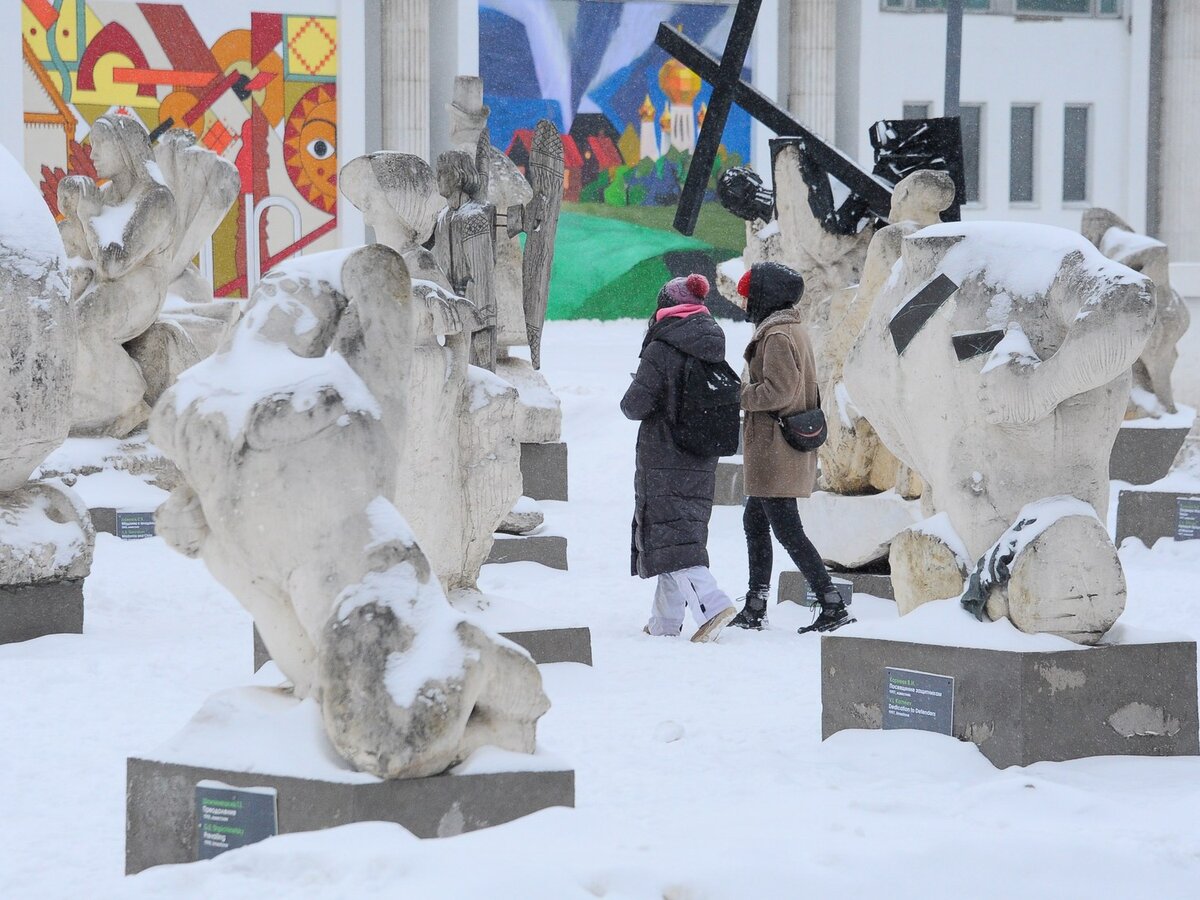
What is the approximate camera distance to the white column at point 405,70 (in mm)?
18406

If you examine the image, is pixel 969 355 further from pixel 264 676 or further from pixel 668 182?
pixel 668 182

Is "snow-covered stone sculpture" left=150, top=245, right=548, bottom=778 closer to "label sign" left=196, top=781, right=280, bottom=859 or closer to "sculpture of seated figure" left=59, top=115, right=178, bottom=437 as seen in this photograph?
"label sign" left=196, top=781, right=280, bottom=859

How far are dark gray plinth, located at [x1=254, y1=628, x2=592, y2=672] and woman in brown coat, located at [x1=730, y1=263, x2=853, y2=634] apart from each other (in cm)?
124

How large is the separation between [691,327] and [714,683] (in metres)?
1.65

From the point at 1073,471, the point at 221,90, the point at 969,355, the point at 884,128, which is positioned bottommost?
the point at 1073,471

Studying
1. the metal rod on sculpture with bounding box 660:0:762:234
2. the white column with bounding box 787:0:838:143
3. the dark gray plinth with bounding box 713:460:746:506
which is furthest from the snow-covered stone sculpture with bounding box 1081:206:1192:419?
the white column with bounding box 787:0:838:143

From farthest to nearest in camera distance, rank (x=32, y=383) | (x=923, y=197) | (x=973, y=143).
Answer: (x=973, y=143) < (x=923, y=197) < (x=32, y=383)

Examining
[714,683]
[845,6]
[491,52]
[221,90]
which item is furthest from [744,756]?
[845,6]

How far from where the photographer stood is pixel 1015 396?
4.31 m

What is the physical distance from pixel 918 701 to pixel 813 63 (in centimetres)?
1647

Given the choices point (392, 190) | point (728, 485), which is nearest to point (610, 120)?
point (728, 485)

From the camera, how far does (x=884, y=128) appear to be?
884 cm

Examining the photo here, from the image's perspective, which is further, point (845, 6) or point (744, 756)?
point (845, 6)

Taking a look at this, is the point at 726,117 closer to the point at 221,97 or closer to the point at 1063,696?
the point at 1063,696
